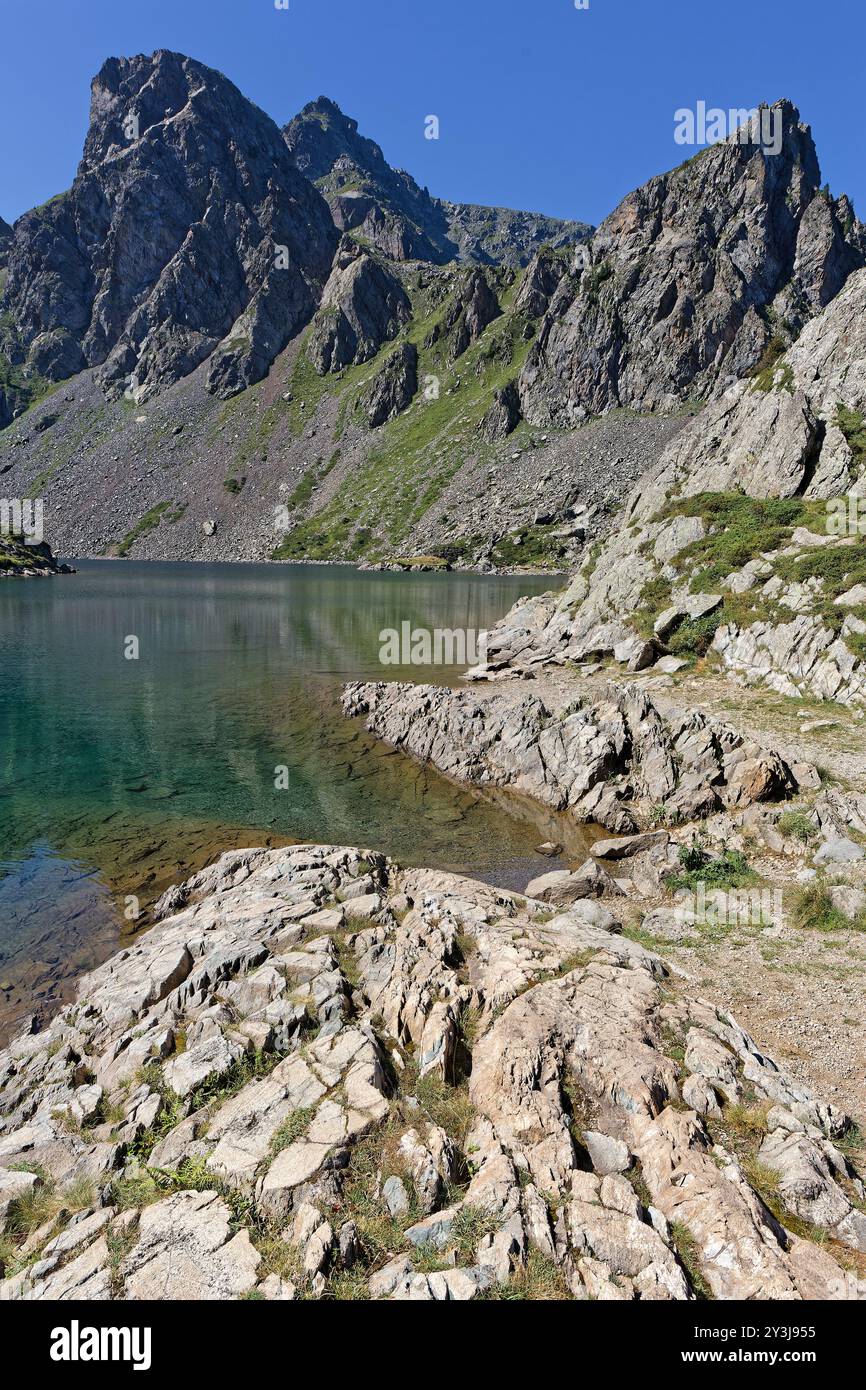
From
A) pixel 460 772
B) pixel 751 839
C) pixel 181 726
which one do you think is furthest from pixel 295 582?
pixel 751 839

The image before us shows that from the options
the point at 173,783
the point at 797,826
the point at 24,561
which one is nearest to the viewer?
the point at 797,826

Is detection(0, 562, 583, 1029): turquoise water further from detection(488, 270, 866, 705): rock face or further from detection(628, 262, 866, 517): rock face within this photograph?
detection(628, 262, 866, 517): rock face

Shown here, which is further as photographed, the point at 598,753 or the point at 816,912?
the point at 598,753

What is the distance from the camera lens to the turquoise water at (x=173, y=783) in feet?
65.7

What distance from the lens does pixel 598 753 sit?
27.2m

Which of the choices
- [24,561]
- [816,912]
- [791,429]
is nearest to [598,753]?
[816,912]

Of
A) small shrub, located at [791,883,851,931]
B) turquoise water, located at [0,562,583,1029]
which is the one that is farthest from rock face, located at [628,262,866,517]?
small shrub, located at [791,883,851,931]

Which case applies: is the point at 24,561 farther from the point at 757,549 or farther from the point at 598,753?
the point at 598,753

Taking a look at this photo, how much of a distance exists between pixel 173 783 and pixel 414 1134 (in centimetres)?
2381

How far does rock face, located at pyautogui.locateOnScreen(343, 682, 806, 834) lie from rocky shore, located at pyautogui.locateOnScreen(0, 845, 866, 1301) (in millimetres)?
12197

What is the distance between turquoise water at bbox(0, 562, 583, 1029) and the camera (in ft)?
65.7

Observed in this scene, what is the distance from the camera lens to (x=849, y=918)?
15.3 meters
